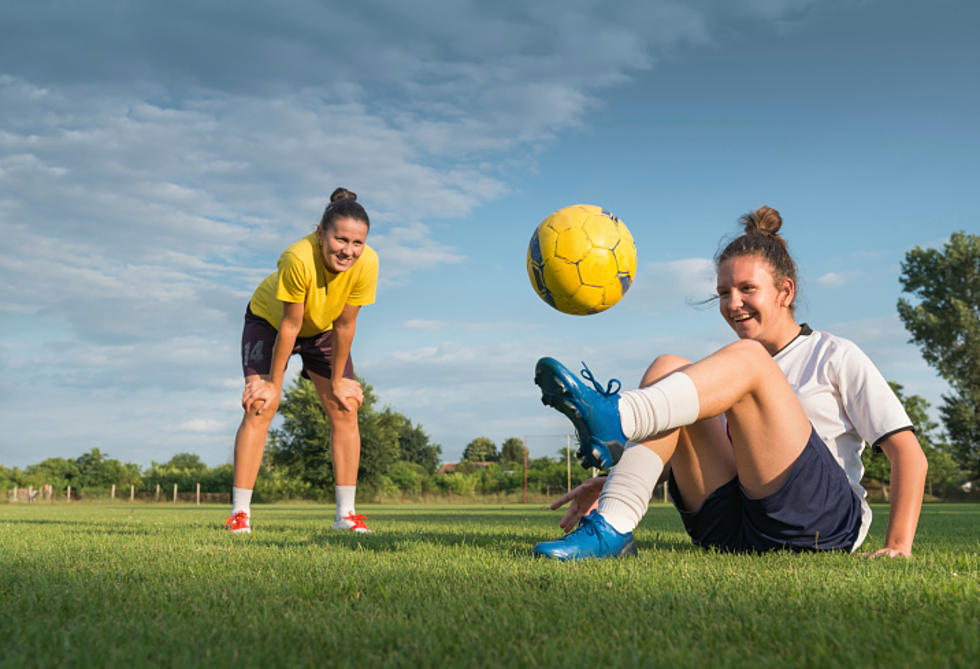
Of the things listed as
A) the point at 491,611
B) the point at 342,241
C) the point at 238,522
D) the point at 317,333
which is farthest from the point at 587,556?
the point at 317,333

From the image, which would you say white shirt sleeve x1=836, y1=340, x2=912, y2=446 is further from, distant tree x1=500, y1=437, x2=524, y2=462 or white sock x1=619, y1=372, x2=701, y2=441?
distant tree x1=500, y1=437, x2=524, y2=462

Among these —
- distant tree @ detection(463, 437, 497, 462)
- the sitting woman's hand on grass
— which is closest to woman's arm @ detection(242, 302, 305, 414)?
the sitting woman's hand on grass

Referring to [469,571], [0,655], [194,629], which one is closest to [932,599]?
[469,571]

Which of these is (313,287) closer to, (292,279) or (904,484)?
(292,279)

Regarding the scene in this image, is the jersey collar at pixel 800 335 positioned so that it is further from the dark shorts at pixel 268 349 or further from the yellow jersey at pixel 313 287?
the dark shorts at pixel 268 349

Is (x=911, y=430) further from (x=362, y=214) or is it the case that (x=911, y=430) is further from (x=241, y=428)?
(x=241, y=428)

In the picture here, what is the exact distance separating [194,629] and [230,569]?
1.15m

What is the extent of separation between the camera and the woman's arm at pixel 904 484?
3.02 meters

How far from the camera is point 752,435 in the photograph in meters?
2.77

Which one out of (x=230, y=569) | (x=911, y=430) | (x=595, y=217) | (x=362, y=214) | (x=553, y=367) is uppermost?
(x=362, y=214)

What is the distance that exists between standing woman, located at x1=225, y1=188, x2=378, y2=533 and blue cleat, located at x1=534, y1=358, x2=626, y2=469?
3369 millimetres

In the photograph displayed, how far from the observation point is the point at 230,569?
2846mm

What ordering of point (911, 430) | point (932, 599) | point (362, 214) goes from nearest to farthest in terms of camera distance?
point (932, 599) → point (911, 430) → point (362, 214)

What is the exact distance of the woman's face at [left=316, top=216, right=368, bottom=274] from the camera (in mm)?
5367
